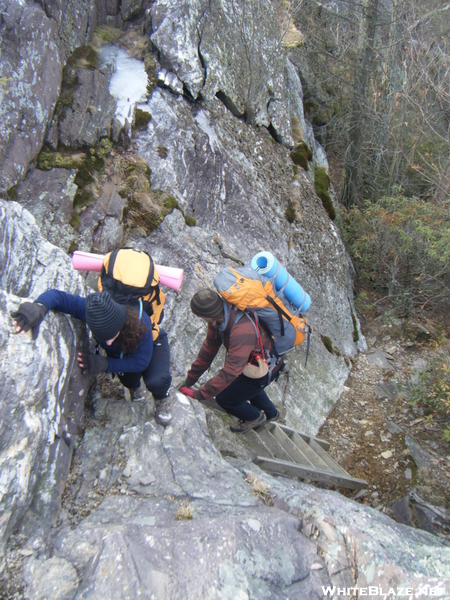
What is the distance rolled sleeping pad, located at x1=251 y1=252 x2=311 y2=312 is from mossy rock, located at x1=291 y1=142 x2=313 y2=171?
264 inches

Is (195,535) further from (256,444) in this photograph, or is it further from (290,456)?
(290,456)

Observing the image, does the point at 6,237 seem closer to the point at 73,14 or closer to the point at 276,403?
the point at 276,403

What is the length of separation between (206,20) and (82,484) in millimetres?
9398

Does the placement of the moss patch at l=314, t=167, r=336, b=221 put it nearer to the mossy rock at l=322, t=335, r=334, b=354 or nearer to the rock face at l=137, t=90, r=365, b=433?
the rock face at l=137, t=90, r=365, b=433

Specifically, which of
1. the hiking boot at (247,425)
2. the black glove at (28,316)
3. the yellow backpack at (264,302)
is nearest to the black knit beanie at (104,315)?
the black glove at (28,316)

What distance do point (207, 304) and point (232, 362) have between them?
2.35ft

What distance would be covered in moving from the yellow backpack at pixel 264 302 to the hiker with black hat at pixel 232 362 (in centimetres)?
12

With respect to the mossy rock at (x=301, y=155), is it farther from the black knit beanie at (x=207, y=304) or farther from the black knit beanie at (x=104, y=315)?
the black knit beanie at (x=104, y=315)

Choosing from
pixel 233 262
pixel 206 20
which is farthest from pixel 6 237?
pixel 206 20

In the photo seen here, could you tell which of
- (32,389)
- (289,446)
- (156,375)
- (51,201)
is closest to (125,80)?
(51,201)

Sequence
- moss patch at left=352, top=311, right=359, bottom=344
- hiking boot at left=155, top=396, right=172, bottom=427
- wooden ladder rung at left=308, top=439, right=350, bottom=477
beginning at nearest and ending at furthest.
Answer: hiking boot at left=155, top=396, right=172, bottom=427 < wooden ladder rung at left=308, top=439, right=350, bottom=477 < moss patch at left=352, top=311, right=359, bottom=344

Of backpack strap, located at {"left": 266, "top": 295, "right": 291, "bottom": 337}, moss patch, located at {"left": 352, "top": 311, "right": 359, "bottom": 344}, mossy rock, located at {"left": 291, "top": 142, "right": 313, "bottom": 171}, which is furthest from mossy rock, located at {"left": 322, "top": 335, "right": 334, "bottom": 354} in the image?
mossy rock, located at {"left": 291, "top": 142, "right": 313, "bottom": 171}

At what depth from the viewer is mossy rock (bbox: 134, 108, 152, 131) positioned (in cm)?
734

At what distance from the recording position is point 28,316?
314 centimetres
